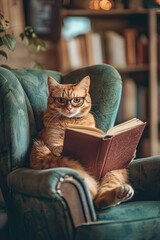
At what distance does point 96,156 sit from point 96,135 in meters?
0.09

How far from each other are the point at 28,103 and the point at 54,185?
24.5 inches

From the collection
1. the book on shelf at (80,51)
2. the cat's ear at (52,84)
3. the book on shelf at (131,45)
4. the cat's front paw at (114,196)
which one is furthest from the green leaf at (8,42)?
the book on shelf at (131,45)

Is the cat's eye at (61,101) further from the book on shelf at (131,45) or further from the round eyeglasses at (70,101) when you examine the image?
the book on shelf at (131,45)

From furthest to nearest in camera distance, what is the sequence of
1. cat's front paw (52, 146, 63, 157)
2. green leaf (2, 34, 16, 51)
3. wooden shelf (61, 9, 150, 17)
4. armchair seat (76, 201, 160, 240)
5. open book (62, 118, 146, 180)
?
wooden shelf (61, 9, 150, 17) < green leaf (2, 34, 16, 51) < cat's front paw (52, 146, 63, 157) < open book (62, 118, 146, 180) < armchair seat (76, 201, 160, 240)

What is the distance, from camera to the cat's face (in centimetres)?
193

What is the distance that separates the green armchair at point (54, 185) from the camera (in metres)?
1.55

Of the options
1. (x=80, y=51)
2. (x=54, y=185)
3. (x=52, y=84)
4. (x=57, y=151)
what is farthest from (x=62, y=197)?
(x=80, y=51)

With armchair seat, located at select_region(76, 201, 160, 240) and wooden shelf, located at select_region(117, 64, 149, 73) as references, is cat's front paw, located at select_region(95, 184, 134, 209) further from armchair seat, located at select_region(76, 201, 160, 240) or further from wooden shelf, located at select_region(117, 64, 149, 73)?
wooden shelf, located at select_region(117, 64, 149, 73)

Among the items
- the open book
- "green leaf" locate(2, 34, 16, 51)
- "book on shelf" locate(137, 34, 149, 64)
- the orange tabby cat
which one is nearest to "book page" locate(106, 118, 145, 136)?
the open book

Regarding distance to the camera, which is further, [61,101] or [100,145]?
[61,101]

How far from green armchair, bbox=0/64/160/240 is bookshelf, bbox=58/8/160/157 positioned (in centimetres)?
99

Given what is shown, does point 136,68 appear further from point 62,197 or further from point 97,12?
point 62,197

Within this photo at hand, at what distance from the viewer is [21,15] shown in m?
3.00

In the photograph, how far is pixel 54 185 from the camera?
5.00 ft
